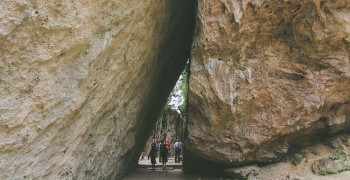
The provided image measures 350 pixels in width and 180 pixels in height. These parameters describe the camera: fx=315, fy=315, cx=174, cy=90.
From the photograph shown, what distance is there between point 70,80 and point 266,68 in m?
5.13

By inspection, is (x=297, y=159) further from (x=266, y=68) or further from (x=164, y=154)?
(x=164, y=154)

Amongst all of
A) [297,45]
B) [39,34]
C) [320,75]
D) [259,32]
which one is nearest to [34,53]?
[39,34]

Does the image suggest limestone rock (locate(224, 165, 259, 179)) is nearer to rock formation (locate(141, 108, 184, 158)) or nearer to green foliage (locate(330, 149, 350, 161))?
green foliage (locate(330, 149, 350, 161))

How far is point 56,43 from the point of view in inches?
186

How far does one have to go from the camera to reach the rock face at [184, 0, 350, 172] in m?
7.80

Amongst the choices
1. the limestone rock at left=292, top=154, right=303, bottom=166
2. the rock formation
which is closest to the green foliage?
the limestone rock at left=292, top=154, right=303, bottom=166

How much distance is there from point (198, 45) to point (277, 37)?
2101mm

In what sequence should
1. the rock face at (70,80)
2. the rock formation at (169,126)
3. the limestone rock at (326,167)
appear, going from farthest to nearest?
the rock formation at (169,126) < the limestone rock at (326,167) < the rock face at (70,80)

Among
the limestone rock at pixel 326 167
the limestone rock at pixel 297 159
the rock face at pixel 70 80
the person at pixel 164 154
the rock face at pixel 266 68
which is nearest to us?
the rock face at pixel 70 80

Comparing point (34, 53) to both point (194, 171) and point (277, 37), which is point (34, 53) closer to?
point (277, 37)

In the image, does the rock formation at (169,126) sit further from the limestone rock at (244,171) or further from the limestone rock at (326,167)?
the limestone rock at (326,167)

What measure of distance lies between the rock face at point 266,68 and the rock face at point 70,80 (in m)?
1.64

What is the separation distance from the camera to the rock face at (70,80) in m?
4.16

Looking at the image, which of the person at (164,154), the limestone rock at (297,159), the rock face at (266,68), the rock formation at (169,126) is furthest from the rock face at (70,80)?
the rock formation at (169,126)
